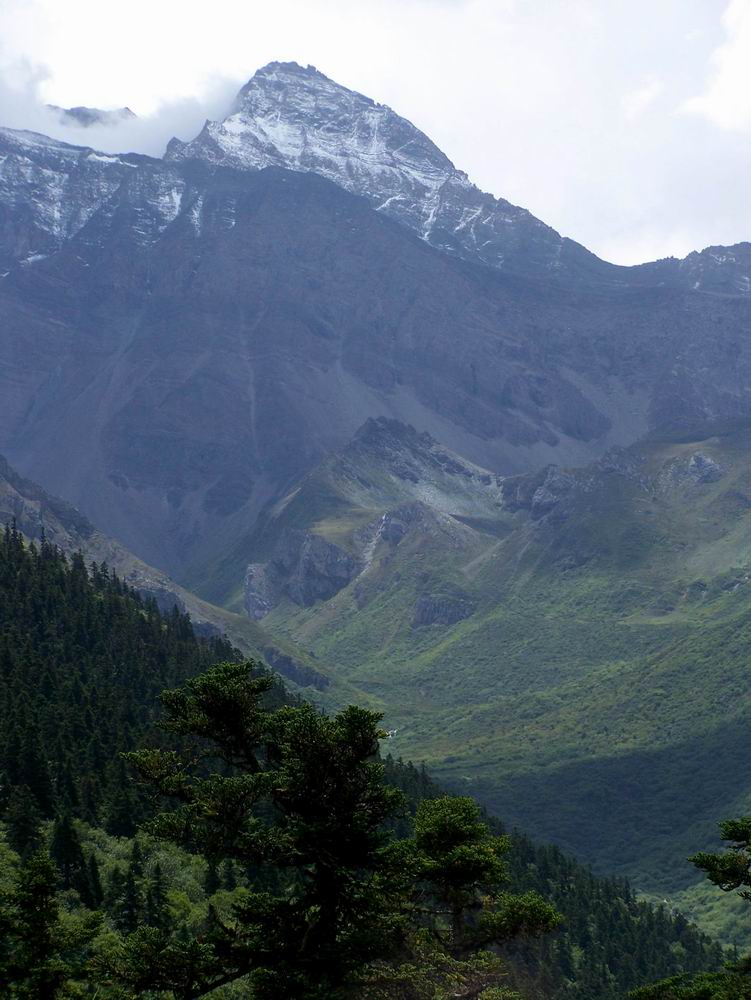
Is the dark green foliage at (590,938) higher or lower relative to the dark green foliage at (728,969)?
higher

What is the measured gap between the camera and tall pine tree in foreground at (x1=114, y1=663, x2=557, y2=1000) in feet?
151

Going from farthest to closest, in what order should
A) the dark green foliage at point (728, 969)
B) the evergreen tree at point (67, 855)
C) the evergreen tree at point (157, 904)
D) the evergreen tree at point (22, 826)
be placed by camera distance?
1. the evergreen tree at point (22, 826)
2. the evergreen tree at point (67, 855)
3. the evergreen tree at point (157, 904)
4. the dark green foliage at point (728, 969)

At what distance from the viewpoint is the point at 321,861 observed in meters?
47.7

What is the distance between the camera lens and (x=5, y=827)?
88.6 m

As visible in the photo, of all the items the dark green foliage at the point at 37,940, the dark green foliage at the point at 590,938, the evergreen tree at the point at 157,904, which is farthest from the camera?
the dark green foliage at the point at 590,938

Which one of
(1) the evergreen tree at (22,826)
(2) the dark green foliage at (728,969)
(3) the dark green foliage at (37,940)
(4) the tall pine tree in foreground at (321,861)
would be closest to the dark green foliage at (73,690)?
(1) the evergreen tree at (22,826)

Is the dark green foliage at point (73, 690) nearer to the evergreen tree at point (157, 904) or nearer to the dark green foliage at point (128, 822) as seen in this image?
the dark green foliage at point (128, 822)

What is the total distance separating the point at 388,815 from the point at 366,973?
6.11 metres

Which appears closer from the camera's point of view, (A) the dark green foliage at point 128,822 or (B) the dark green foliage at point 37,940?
(B) the dark green foliage at point 37,940

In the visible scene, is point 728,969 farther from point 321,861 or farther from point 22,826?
point 22,826

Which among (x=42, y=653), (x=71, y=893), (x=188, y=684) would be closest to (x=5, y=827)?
(x=71, y=893)

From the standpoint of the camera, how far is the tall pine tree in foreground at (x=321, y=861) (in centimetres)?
4609

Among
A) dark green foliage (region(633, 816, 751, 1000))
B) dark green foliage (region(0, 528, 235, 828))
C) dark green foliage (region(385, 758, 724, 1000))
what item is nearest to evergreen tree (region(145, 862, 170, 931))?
dark green foliage (region(0, 528, 235, 828))

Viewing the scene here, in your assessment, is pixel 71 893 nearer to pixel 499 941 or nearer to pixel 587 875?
pixel 499 941
